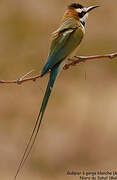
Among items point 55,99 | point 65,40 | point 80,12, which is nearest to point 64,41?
point 65,40

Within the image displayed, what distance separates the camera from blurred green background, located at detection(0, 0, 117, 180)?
5566mm

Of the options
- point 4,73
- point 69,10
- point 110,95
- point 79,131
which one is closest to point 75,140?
point 79,131

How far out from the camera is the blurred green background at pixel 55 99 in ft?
18.3

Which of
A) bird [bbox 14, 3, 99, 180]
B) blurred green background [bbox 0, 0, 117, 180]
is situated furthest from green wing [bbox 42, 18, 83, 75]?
blurred green background [bbox 0, 0, 117, 180]

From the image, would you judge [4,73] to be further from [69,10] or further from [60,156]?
[69,10]

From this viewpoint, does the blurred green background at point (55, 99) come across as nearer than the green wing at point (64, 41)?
No

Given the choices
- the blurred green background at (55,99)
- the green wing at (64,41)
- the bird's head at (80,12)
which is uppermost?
the bird's head at (80,12)

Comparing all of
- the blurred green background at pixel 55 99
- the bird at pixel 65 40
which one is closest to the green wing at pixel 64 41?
the bird at pixel 65 40

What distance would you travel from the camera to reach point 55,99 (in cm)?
628

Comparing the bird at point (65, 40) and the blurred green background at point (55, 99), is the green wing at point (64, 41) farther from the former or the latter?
the blurred green background at point (55, 99)

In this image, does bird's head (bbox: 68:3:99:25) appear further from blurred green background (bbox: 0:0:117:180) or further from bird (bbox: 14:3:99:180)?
blurred green background (bbox: 0:0:117:180)

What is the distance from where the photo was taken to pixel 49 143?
5.73 m

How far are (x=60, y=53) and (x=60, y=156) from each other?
2.72 meters

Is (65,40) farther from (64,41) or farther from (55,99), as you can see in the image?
(55,99)
